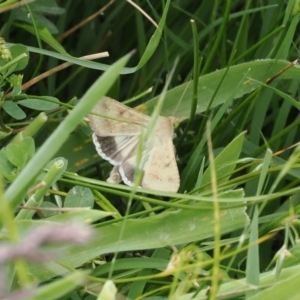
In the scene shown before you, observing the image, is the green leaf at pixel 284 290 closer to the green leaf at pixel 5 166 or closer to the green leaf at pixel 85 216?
the green leaf at pixel 85 216

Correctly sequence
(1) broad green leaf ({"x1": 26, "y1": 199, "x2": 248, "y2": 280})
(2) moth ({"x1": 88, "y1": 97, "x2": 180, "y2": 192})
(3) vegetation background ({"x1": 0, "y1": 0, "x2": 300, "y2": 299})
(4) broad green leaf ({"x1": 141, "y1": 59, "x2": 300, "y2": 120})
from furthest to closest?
(4) broad green leaf ({"x1": 141, "y1": 59, "x2": 300, "y2": 120}) → (2) moth ({"x1": 88, "y1": 97, "x2": 180, "y2": 192}) → (1) broad green leaf ({"x1": 26, "y1": 199, "x2": 248, "y2": 280}) → (3) vegetation background ({"x1": 0, "y1": 0, "x2": 300, "y2": 299})

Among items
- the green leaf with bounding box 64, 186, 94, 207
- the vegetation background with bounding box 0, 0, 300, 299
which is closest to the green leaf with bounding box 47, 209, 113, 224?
the vegetation background with bounding box 0, 0, 300, 299

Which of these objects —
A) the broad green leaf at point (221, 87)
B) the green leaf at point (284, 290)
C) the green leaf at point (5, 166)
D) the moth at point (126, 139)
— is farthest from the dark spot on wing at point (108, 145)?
the green leaf at point (284, 290)

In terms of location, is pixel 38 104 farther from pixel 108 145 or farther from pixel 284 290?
pixel 284 290

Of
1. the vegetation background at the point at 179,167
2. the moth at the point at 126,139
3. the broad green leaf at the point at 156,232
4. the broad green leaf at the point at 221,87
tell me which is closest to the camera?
the vegetation background at the point at 179,167

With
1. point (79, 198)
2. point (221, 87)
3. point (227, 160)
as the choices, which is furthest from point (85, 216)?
point (221, 87)

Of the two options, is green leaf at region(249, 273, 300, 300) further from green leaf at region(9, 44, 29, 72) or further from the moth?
green leaf at region(9, 44, 29, 72)

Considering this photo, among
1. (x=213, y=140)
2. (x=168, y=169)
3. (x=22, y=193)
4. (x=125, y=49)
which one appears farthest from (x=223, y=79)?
(x=22, y=193)
